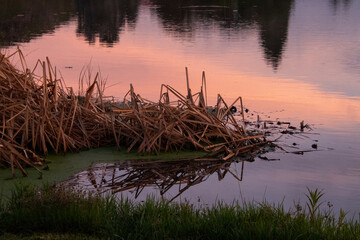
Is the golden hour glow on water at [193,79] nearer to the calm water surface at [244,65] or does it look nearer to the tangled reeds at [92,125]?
the calm water surface at [244,65]

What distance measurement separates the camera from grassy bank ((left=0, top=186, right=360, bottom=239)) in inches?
211

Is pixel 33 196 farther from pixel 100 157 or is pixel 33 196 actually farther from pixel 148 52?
pixel 148 52

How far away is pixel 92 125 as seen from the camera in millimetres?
9102

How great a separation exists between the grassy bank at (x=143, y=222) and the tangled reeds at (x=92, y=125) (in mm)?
2410

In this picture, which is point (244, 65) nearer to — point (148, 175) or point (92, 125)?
point (92, 125)

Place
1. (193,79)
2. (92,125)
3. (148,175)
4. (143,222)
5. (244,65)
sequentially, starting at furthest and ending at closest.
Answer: (244,65), (193,79), (92,125), (148,175), (143,222)

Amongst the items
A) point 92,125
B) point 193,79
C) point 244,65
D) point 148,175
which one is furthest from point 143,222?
point 244,65

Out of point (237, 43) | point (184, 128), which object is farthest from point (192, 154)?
point (237, 43)

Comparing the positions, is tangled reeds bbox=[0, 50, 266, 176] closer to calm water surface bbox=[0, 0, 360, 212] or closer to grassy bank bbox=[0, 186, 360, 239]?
calm water surface bbox=[0, 0, 360, 212]

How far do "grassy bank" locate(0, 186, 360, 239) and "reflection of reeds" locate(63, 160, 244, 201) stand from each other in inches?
53.2

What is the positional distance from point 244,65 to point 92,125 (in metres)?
8.74

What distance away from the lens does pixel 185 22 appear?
3081cm

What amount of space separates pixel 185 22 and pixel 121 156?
22919 mm

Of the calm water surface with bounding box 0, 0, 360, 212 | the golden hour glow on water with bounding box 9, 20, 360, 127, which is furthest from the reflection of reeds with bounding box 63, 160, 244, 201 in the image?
the golden hour glow on water with bounding box 9, 20, 360, 127
